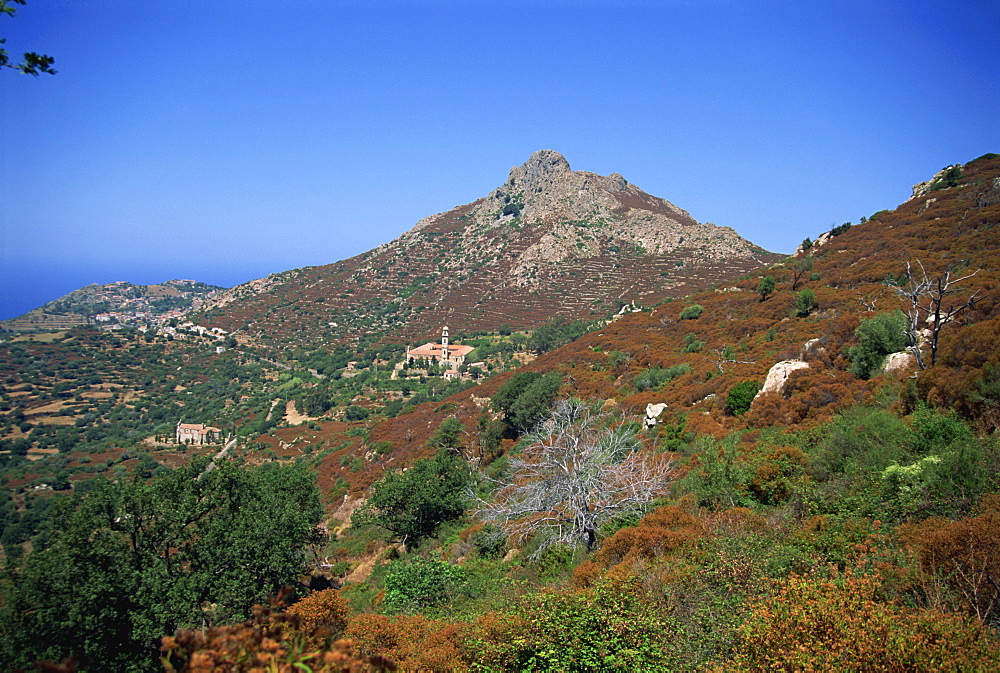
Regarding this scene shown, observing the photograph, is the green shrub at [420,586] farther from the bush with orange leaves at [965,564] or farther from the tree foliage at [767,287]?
the tree foliage at [767,287]

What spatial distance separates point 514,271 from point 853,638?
98272 millimetres

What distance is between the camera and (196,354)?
90.6m

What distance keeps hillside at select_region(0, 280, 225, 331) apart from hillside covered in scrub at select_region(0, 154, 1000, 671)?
14057 cm

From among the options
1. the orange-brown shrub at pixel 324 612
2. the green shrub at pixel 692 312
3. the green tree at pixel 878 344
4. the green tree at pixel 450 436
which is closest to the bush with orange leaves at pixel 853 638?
the orange-brown shrub at pixel 324 612

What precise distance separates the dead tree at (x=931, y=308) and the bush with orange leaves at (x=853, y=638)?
9419mm

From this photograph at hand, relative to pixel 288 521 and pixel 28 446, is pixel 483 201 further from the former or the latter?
pixel 288 521

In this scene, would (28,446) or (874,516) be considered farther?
(28,446)

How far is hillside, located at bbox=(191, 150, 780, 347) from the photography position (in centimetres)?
8444

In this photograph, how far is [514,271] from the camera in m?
101

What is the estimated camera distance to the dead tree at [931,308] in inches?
435

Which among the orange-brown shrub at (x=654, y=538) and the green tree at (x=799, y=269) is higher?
the green tree at (x=799, y=269)

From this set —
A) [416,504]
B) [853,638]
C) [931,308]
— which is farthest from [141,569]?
[931,308]

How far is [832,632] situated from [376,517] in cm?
1603

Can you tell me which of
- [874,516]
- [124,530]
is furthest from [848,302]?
[124,530]
